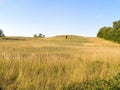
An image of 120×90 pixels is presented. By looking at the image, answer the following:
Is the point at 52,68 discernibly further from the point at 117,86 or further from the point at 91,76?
the point at 117,86

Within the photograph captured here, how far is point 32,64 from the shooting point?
371 inches

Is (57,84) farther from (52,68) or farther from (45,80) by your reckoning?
(52,68)

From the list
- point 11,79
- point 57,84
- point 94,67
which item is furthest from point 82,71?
point 11,79

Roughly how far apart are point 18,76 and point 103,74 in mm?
2658

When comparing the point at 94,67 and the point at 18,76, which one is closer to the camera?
the point at 18,76

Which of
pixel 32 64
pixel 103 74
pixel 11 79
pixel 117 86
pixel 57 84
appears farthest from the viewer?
pixel 32 64

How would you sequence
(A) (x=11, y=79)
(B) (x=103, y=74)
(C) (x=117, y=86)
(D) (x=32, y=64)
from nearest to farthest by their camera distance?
1. (C) (x=117, y=86)
2. (A) (x=11, y=79)
3. (B) (x=103, y=74)
4. (D) (x=32, y=64)

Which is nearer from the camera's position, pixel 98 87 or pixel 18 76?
pixel 98 87

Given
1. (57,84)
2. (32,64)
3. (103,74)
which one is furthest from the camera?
(32,64)

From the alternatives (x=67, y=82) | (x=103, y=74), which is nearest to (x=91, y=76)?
(x=103, y=74)

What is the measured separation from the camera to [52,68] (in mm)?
9180

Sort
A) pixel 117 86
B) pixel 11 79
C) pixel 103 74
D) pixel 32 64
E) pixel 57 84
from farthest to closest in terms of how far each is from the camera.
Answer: pixel 32 64 → pixel 103 74 → pixel 11 79 → pixel 57 84 → pixel 117 86

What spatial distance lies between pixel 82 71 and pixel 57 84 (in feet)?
5.79

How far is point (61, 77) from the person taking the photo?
8.04 meters
